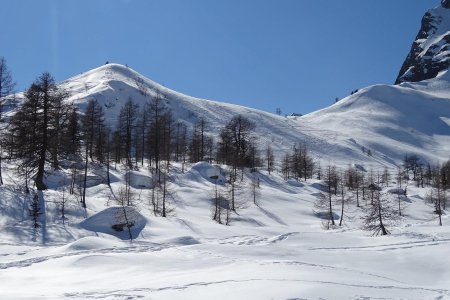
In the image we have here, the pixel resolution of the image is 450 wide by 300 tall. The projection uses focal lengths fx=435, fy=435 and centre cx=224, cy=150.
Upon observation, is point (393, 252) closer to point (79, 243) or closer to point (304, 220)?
point (79, 243)

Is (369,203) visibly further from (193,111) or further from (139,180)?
(193,111)

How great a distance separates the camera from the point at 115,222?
3184 centimetres

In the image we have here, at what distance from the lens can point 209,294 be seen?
12203mm

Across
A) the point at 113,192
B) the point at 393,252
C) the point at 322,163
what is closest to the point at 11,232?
the point at 113,192

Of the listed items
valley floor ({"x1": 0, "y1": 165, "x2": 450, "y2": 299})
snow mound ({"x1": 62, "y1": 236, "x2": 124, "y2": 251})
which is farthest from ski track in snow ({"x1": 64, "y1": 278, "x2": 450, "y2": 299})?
snow mound ({"x1": 62, "y1": 236, "x2": 124, "y2": 251})

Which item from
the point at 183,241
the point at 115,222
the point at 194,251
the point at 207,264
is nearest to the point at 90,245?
the point at 194,251

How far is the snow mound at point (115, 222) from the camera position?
1228 inches

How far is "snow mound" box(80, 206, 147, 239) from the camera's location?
31.2 metres

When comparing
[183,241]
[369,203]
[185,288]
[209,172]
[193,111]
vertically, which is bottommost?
[369,203]

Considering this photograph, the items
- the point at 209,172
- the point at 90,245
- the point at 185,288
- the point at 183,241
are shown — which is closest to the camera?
the point at 185,288

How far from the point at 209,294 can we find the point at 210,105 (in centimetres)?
18408

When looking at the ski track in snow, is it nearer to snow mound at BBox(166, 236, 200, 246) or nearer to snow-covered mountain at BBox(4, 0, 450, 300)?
snow-covered mountain at BBox(4, 0, 450, 300)

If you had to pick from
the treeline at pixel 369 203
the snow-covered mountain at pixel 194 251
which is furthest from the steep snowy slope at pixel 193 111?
the snow-covered mountain at pixel 194 251

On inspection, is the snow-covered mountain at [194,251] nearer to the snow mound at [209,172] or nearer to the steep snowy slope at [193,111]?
the snow mound at [209,172]
